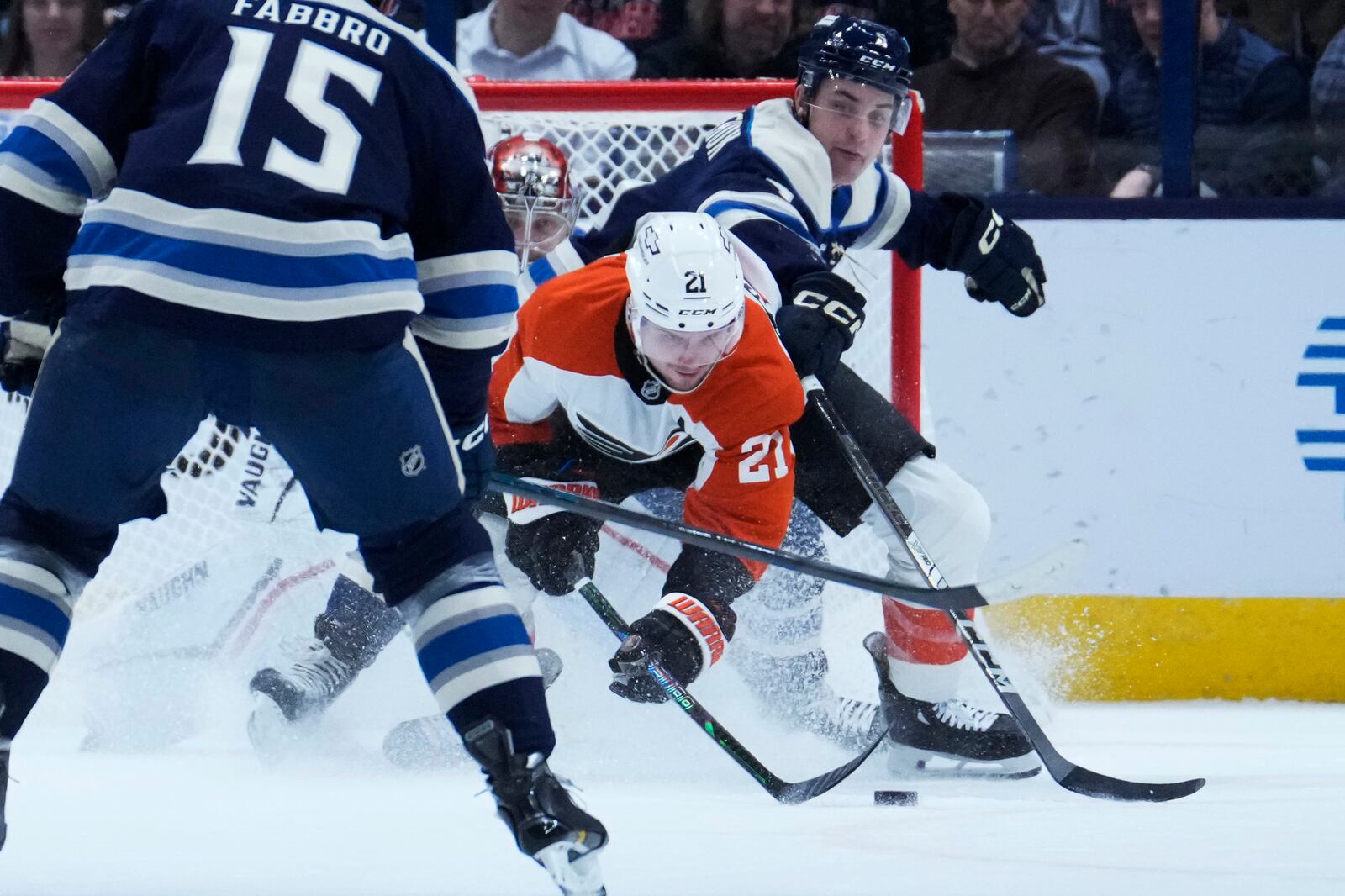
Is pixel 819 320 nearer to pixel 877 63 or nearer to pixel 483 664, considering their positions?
pixel 877 63

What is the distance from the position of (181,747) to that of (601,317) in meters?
1.06

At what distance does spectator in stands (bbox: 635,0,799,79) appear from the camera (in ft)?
11.4

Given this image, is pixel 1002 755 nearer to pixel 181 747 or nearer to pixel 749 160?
pixel 749 160

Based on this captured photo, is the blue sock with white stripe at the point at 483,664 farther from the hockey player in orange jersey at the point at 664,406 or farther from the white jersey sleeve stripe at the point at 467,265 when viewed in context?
the hockey player in orange jersey at the point at 664,406

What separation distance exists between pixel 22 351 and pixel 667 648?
1.04 meters

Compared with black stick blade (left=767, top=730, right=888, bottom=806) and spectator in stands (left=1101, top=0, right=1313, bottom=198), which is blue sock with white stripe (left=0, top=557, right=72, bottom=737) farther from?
spectator in stands (left=1101, top=0, right=1313, bottom=198)

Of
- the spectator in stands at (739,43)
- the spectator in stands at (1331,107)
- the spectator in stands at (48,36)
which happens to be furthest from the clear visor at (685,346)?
the spectator in stands at (48,36)

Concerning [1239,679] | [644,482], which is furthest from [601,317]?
[1239,679]

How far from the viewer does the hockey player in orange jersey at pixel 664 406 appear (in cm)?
248

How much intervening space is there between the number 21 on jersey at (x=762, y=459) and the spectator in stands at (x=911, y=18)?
1211 mm

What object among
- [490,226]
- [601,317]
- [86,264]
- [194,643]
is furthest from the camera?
[194,643]

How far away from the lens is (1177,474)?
130 inches

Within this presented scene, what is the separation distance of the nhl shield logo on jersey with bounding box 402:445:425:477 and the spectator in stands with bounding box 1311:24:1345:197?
2.33 meters

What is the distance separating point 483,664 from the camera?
1.66m
